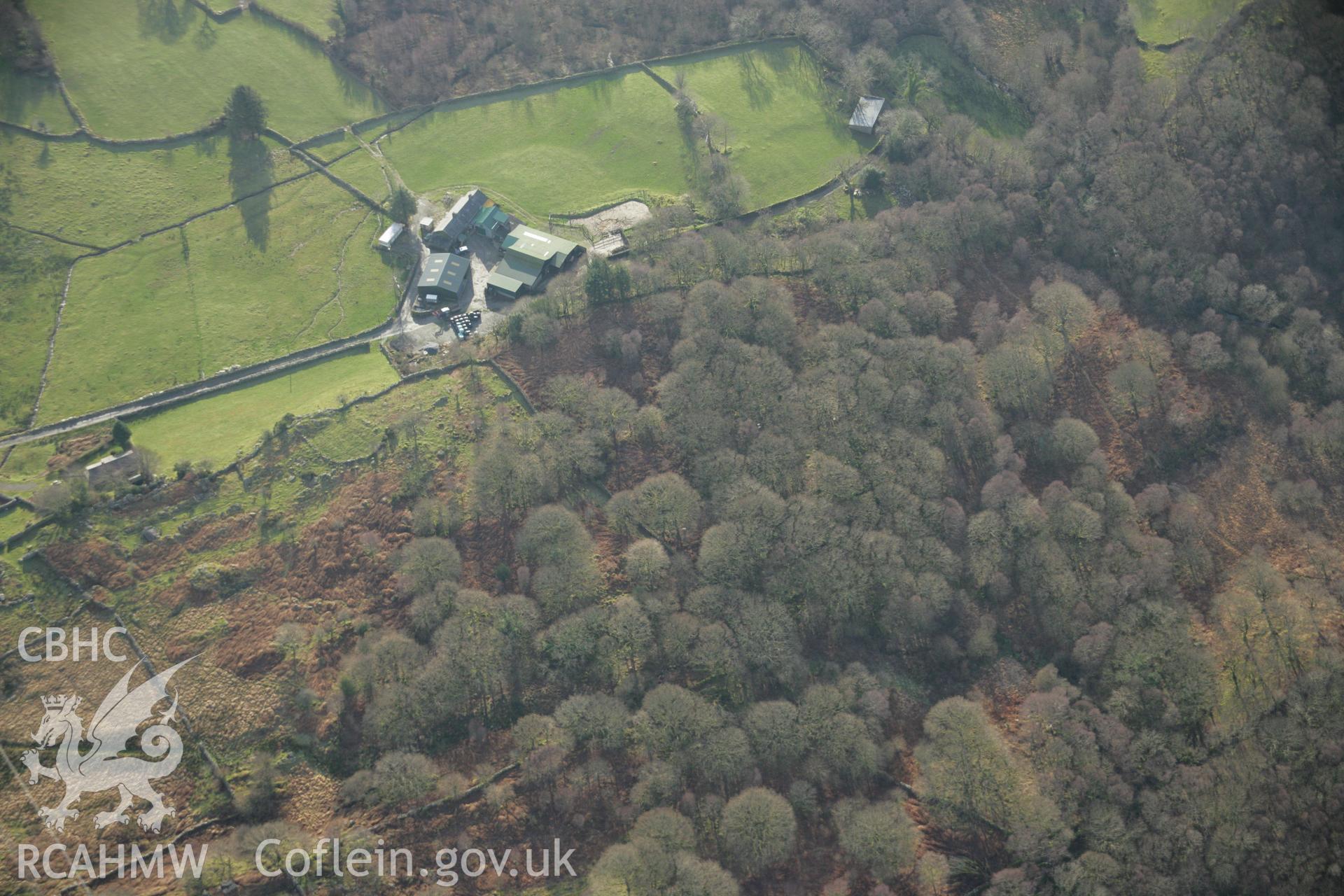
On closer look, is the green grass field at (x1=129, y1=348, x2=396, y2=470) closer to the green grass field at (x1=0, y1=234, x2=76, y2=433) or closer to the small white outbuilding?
the green grass field at (x1=0, y1=234, x2=76, y2=433)

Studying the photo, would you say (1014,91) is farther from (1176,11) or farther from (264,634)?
(264,634)

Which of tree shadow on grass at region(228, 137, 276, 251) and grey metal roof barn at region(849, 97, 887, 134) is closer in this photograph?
tree shadow on grass at region(228, 137, 276, 251)

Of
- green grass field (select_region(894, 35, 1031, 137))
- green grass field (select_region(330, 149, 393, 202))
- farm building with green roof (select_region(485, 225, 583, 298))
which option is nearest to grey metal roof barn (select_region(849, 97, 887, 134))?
green grass field (select_region(894, 35, 1031, 137))

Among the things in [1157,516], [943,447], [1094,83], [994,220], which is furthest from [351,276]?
[1094,83]

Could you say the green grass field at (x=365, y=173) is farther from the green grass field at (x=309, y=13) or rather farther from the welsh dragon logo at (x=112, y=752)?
the welsh dragon logo at (x=112, y=752)

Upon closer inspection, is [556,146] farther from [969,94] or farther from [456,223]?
[969,94]

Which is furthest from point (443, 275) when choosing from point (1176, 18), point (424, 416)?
point (1176, 18)

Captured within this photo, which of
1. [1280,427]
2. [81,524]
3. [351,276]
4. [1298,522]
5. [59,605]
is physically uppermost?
[351,276]

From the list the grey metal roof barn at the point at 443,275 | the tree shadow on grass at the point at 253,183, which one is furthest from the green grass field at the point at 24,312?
the grey metal roof barn at the point at 443,275
